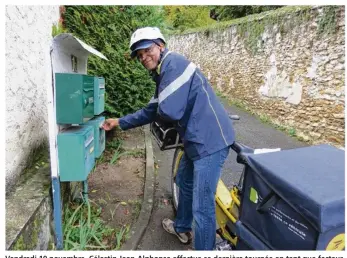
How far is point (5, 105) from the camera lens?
2.15m

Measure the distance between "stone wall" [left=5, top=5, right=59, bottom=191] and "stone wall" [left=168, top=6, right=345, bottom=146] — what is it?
208 inches

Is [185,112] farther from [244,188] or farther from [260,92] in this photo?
[260,92]

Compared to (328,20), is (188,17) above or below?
above

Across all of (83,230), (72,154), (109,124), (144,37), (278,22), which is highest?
(278,22)

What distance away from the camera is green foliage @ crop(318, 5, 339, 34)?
5.71 metres

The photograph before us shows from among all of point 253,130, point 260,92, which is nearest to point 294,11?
point 260,92

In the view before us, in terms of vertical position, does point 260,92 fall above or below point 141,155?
above

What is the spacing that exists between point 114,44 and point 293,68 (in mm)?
4409

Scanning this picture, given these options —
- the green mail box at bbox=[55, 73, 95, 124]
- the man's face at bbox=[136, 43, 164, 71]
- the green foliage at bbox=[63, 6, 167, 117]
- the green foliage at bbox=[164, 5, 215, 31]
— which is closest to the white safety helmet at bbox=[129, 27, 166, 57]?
the man's face at bbox=[136, 43, 164, 71]

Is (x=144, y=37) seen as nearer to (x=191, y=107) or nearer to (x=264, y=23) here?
(x=191, y=107)

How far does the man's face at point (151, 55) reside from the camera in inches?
88.3

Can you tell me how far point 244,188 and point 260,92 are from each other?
7059 mm

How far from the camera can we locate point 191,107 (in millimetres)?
2217

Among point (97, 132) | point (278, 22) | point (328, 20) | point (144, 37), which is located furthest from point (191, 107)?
point (278, 22)
